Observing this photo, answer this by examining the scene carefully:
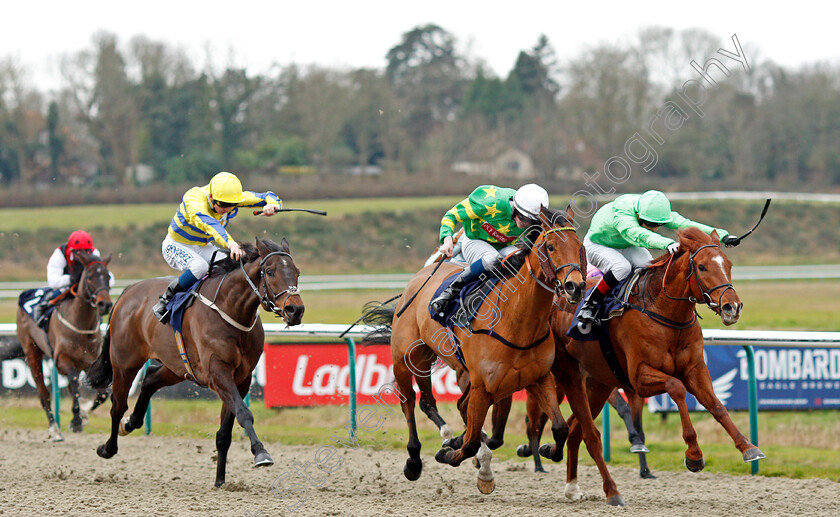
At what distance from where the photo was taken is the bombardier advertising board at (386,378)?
29.0 feet

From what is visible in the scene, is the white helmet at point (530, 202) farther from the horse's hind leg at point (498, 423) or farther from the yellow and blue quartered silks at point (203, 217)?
the yellow and blue quartered silks at point (203, 217)

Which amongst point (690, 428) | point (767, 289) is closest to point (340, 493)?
point (690, 428)

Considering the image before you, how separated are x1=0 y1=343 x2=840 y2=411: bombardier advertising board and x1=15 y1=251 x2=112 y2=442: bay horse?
4.40 feet

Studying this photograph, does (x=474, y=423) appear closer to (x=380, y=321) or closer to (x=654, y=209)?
(x=654, y=209)

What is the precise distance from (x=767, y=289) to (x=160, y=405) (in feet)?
54.9

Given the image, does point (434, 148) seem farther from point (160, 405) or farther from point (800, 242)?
point (160, 405)

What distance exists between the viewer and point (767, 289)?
22.4m

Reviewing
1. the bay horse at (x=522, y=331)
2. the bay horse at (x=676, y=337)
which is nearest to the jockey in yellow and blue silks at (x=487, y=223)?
the bay horse at (x=522, y=331)

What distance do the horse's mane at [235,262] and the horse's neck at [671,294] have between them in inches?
93.7

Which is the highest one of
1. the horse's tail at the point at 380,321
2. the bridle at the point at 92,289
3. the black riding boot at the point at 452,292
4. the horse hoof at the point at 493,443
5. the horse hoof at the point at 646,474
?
the black riding boot at the point at 452,292

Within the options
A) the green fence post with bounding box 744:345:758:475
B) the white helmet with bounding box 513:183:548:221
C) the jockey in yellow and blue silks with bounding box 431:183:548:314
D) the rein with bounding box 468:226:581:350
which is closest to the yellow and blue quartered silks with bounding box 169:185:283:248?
the jockey in yellow and blue silks with bounding box 431:183:548:314

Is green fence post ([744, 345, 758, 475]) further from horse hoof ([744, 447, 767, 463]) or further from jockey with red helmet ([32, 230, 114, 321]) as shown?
jockey with red helmet ([32, 230, 114, 321])

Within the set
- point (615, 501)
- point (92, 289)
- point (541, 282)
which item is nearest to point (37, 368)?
point (92, 289)

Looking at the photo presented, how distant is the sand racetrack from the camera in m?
5.53
